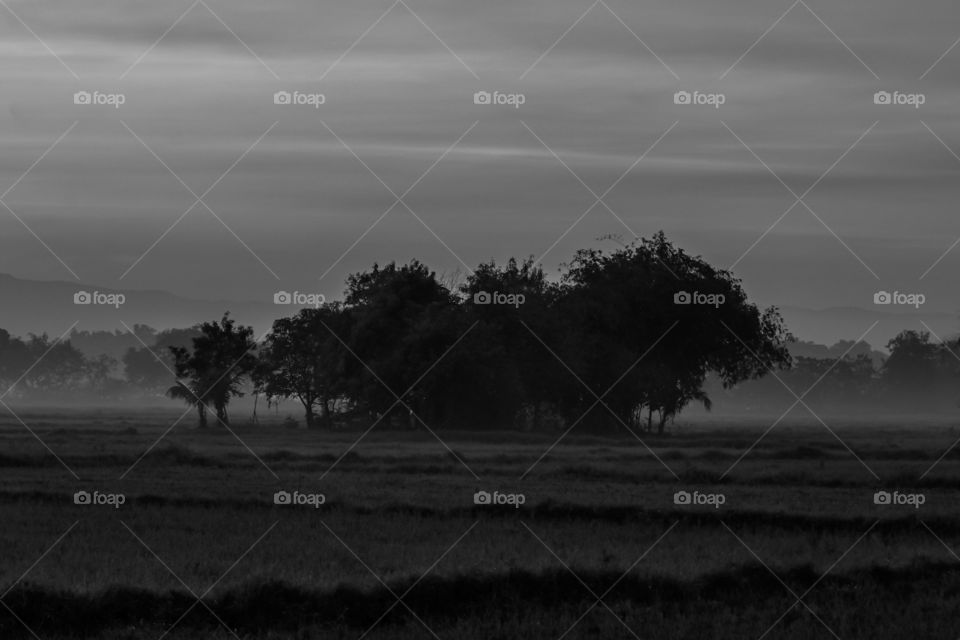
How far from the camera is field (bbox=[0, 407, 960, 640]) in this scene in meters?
15.8

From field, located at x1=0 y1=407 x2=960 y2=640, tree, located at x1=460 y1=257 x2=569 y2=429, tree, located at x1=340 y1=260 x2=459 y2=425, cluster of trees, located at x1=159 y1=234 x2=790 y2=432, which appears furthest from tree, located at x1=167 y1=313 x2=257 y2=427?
field, located at x1=0 y1=407 x2=960 y2=640

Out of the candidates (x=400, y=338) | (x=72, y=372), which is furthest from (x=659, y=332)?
(x=72, y=372)

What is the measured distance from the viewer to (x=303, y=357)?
75.0 metres

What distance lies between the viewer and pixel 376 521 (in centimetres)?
2347

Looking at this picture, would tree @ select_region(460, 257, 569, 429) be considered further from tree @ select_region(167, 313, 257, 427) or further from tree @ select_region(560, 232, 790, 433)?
tree @ select_region(167, 313, 257, 427)

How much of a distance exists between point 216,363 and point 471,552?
52539mm

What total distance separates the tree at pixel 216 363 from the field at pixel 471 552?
3230cm

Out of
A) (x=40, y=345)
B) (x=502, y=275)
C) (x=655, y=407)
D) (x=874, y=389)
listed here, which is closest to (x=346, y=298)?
(x=502, y=275)

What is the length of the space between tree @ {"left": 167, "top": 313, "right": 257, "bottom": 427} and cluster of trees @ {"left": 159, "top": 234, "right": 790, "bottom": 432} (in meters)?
0.08

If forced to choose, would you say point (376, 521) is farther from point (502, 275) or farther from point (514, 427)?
point (502, 275)

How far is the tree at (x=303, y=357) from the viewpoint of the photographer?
235 ft

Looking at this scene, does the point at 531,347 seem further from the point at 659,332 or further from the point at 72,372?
the point at 72,372

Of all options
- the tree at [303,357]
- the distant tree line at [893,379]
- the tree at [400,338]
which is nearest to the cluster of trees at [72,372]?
the distant tree line at [893,379]

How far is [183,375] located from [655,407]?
25.4m
